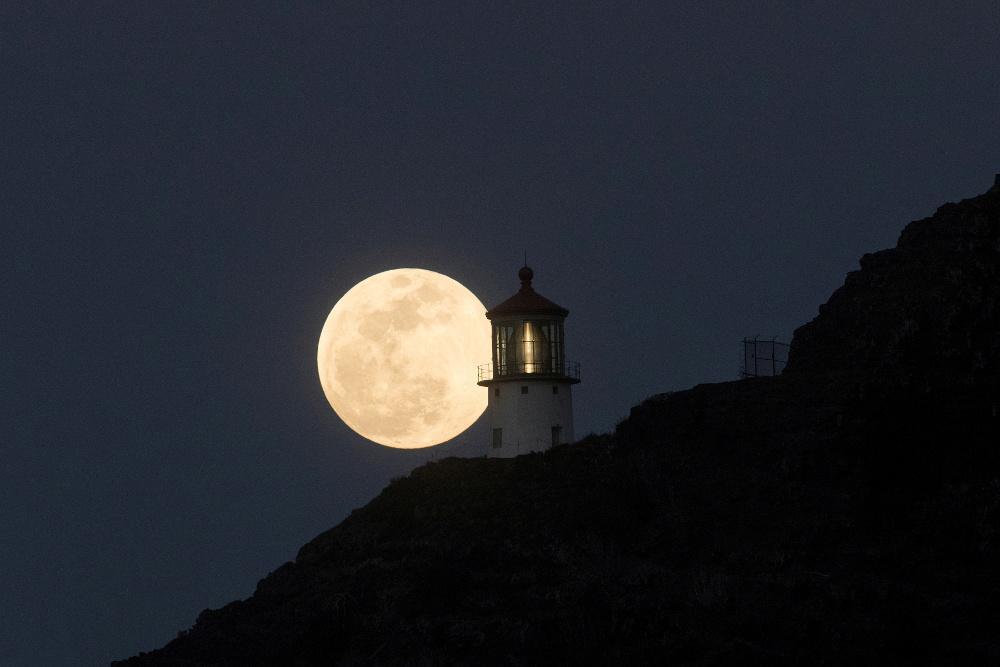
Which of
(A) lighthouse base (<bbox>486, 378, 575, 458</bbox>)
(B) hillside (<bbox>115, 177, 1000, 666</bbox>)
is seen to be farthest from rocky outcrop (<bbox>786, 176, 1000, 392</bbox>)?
(A) lighthouse base (<bbox>486, 378, 575, 458</bbox>)

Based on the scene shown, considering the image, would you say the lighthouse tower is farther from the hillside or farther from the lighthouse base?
the hillside

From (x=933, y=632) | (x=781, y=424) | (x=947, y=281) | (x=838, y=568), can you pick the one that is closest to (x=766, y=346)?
(x=781, y=424)

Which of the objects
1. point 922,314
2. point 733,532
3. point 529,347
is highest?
point 529,347

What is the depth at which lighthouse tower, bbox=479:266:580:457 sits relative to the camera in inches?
2340

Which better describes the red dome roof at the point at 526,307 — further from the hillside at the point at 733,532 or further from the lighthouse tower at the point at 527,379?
the hillside at the point at 733,532

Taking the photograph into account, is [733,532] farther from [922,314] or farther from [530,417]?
[530,417]

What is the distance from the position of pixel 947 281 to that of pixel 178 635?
23.7 m

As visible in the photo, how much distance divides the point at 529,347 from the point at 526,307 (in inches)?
54.2

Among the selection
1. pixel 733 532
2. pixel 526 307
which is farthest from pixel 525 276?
pixel 733 532

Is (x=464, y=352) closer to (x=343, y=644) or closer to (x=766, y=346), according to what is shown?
(x=766, y=346)

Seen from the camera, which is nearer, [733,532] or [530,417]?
[733,532]

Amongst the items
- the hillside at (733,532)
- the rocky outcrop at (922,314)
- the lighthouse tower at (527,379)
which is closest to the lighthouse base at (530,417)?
the lighthouse tower at (527,379)

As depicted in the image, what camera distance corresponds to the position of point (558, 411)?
59812 mm

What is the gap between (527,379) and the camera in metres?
59.7
